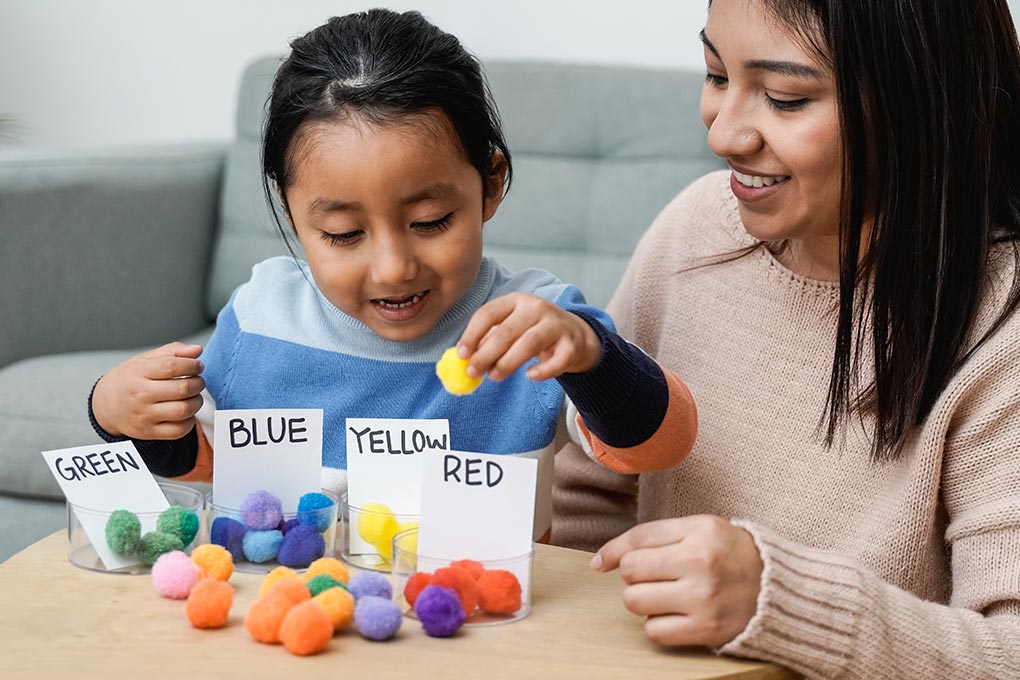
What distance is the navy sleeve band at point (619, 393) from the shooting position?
3.46ft

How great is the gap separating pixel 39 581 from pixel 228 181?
1793 mm

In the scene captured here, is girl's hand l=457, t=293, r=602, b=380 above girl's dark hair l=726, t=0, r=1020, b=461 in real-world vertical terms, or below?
below

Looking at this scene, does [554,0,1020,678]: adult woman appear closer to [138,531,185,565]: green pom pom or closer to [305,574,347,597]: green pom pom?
[305,574,347,597]: green pom pom

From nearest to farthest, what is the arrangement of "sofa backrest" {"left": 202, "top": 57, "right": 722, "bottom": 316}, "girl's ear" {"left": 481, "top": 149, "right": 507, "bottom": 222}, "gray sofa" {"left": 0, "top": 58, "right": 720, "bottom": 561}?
"girl's ear" {"left": 481, "top": 149, "right": 507, "bottom": 222}
"gray sofa" {"left": 0, "top": 58, "right": 720, "bottom": 561}
"sofa backrest" {"left": 202, "top": 57, "right": 722, "bottom": 316}

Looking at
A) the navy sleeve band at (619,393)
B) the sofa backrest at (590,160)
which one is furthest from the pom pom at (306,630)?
the sofa backrest at (590,160)

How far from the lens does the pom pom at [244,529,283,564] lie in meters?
1.00

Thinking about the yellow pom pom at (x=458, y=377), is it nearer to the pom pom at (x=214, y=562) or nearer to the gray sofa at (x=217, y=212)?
the pom pom at (x=214, y=562)

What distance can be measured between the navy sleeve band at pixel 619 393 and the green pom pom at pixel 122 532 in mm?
380

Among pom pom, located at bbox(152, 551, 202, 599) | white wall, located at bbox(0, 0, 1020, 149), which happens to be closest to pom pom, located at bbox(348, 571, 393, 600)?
pom pom, located at bbox(152, 551, 202, 599)

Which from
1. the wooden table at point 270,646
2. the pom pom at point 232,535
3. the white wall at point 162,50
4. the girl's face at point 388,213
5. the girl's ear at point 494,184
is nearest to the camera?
the wooden table at point 270,646

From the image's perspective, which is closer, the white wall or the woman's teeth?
the woman's teeth

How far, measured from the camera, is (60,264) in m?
2.26

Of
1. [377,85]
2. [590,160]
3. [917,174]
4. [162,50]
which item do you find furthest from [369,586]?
[162,50]

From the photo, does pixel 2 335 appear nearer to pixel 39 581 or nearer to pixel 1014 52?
pixel 39 581
